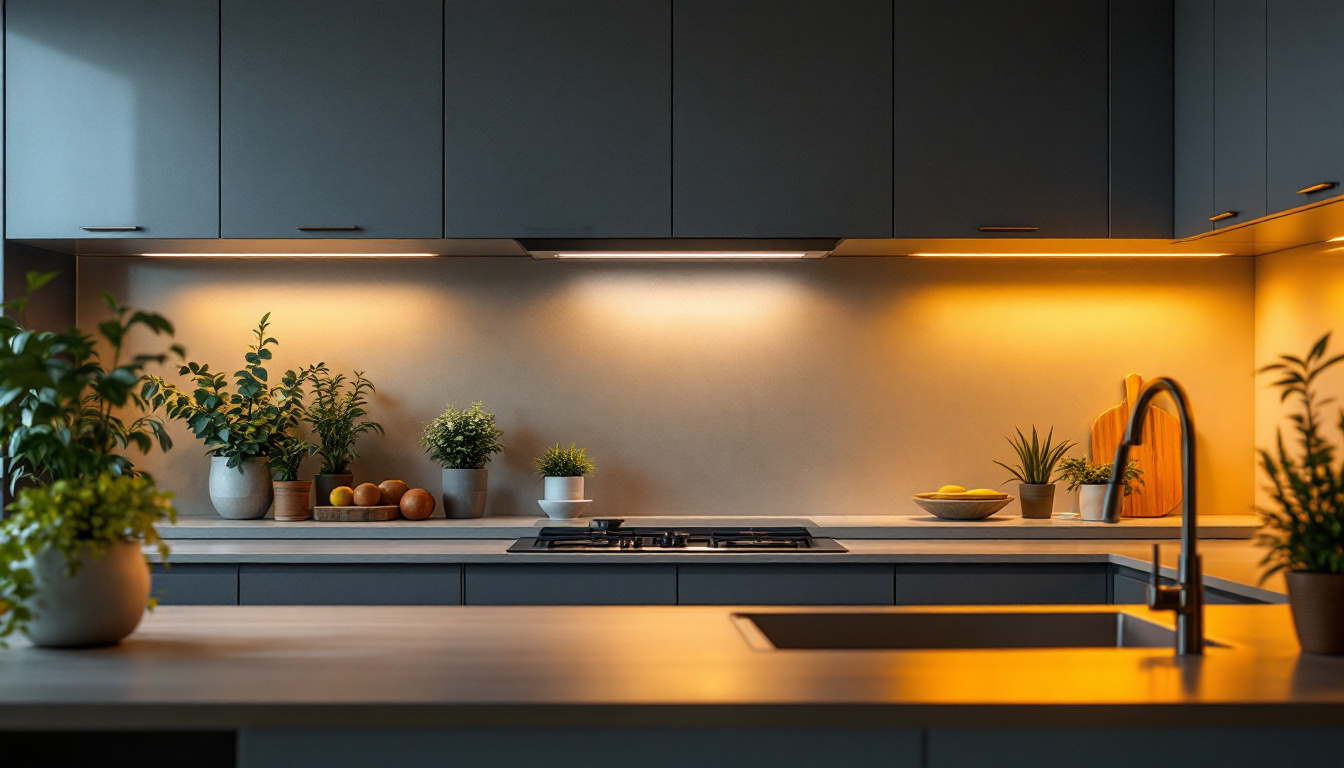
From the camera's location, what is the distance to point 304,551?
2.78 m

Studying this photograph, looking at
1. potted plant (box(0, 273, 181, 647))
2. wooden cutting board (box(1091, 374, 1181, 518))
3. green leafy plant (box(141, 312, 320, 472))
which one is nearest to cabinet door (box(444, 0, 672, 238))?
green leafy plant (box(141, 312, 320, 472))

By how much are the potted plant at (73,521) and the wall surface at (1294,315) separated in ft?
8.89

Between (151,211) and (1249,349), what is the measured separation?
11.3 ft

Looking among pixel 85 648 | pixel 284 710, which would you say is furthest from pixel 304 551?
pixel 284 710

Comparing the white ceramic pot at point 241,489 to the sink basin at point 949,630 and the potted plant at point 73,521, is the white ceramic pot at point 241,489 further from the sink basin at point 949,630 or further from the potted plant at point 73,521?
the sink basin at point 949,630

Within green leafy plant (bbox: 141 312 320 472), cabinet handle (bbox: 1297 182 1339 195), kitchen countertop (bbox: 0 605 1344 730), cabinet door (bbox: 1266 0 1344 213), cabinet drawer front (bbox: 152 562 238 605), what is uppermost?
cabinet door (bbox: 1266 0 1344 213)

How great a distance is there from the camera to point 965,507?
10.4ft

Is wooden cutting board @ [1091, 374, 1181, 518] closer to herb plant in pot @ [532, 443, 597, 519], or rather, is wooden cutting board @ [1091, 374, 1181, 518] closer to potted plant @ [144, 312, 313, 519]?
herb plant in pot @ [532, 443, 597, 519]

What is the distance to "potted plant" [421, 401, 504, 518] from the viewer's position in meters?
3.32

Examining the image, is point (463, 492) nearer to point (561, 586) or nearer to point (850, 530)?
point (561, 586)

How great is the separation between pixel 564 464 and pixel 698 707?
219 centimetres

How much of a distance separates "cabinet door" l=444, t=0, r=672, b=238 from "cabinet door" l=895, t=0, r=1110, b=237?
719mm

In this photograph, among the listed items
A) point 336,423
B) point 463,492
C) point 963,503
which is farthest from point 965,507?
point 336,423

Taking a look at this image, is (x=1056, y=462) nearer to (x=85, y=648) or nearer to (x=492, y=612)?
(x=492, y=612)
